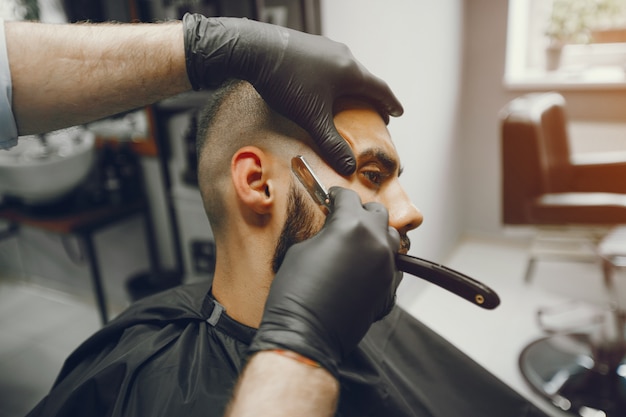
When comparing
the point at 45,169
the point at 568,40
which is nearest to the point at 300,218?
the point at 45,169

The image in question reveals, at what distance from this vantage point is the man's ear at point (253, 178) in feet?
3.32

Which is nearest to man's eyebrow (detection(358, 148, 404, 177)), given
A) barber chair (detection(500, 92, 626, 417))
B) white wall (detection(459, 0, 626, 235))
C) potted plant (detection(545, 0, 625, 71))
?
barber chair (detection(500, 92, 626, 417))

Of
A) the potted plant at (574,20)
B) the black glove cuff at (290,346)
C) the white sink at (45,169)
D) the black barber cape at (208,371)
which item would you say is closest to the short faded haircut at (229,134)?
the black barber cape at (208,371)

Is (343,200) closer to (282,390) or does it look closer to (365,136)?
(365,136)

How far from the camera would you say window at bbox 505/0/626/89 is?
3277 millimetres

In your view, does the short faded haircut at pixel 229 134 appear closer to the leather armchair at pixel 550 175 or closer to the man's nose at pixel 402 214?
the man's nose at pixel 402 214

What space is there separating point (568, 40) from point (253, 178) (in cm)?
320

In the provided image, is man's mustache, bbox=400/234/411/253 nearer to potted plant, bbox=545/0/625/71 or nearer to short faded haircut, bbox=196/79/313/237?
short faded haircut, bbox=196/79/313/237

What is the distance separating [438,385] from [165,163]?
73.4 inches

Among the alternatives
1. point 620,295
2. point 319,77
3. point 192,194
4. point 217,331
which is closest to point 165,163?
point 192,194

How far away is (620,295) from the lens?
114 inches

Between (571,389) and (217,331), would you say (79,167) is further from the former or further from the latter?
(571,389)

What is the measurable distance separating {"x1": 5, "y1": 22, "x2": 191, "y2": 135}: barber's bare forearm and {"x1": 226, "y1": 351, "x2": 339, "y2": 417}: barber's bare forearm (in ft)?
1.82

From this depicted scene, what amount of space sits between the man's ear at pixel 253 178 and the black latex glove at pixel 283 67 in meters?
0.11
